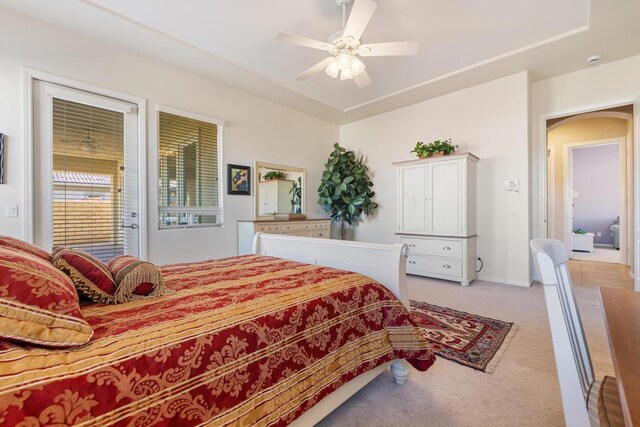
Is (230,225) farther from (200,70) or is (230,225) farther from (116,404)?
(116,404)

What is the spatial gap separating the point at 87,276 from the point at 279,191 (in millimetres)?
3738

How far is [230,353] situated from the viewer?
3.12 feet

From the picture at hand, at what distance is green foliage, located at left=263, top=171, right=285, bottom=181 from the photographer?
4.62 meters

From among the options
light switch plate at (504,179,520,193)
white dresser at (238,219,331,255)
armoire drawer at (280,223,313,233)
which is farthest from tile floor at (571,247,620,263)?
armoire drawer at (280,223,313,233)

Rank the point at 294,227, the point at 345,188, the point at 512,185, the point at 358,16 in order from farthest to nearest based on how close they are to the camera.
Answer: the point at 345,188
the point at 294,227
the point at 512,185
the point at 358,16

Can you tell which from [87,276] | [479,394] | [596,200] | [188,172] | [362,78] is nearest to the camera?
[87,276]

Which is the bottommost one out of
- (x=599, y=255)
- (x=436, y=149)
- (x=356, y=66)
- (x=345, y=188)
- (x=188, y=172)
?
(x=599, y=255)

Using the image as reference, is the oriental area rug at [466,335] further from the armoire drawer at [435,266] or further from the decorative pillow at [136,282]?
the decorative pillow at [136,282]

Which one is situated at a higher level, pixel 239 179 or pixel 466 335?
pixel 239 179

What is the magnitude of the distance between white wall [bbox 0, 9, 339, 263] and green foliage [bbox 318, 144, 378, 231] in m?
0.26

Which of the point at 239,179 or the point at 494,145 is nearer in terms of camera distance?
the point at 494,145

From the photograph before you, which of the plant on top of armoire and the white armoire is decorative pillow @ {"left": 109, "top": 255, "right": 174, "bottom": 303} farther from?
the plant on top of armoire

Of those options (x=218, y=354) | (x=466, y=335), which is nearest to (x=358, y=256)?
(x=218, y=354)

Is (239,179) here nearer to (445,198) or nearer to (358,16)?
(358,16)
